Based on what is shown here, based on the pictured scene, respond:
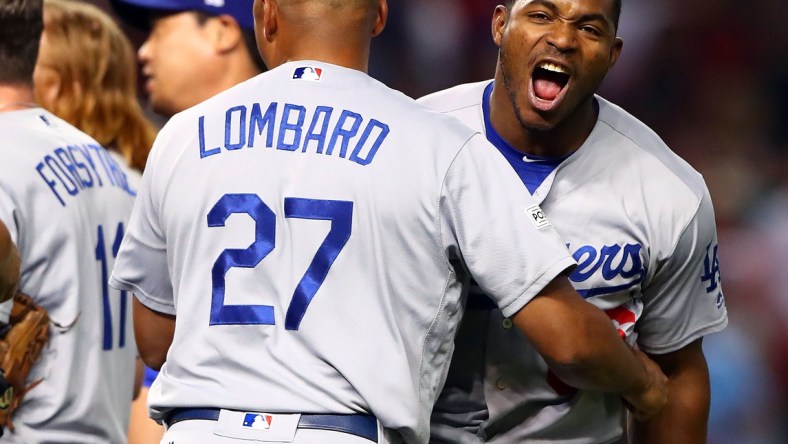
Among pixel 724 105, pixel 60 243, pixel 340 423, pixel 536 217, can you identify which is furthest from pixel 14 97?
pixel 724 105

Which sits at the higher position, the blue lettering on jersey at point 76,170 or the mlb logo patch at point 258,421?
the mlb logo patch at point 258,421

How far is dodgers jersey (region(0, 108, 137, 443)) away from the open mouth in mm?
1358

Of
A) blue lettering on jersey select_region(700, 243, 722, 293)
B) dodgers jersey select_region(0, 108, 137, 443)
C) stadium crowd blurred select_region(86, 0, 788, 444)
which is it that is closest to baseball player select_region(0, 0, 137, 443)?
dodgers jersey select_region(0, 108, 137, 443)

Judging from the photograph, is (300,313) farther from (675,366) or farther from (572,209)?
(675,366)

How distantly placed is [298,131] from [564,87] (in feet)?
2.85

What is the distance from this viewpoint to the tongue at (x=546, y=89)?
2986mm

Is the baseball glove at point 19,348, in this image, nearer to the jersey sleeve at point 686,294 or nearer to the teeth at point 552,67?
the teeth at point 552,67

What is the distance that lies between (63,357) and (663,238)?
1.70 m

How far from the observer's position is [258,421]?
91.5 inches

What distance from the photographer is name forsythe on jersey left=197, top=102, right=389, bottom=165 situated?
237 centimetres

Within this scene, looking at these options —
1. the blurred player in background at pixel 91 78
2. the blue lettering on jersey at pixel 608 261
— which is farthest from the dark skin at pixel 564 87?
the blurred player in background at pixel 91 78

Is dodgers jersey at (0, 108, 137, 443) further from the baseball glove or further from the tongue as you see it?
the tongue

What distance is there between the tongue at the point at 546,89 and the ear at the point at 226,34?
4.65 ft

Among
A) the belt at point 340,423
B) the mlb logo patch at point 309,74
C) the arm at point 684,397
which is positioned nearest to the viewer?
the belt at point 340,423
